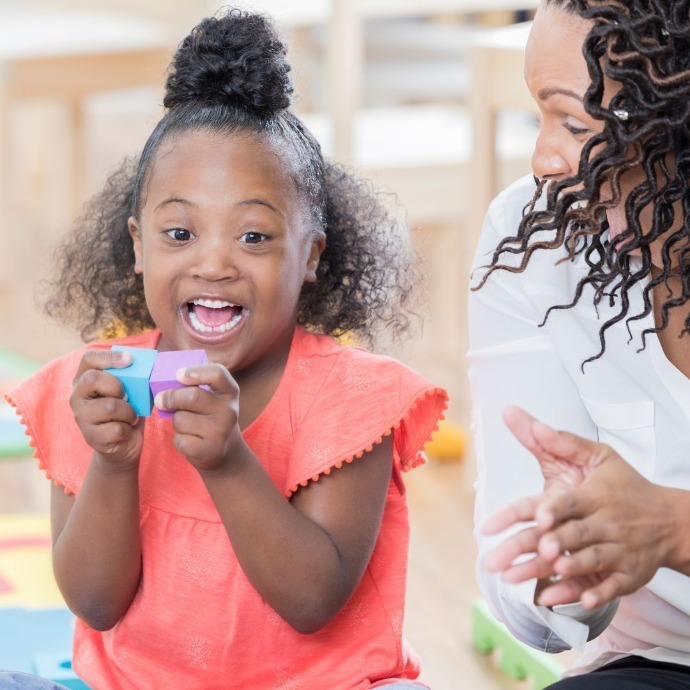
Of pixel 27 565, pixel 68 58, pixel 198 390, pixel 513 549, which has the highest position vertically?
pixel 68 58

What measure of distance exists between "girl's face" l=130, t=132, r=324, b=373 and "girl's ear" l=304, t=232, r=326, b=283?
41mm

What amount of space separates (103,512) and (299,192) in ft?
1.07

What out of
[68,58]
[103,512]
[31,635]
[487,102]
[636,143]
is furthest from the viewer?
[68,58]

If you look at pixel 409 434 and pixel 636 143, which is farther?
pixel 409 434

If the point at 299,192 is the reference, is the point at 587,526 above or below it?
below

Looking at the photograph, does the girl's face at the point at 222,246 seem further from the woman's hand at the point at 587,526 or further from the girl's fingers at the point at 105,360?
the woman's hand at the point at 587,526

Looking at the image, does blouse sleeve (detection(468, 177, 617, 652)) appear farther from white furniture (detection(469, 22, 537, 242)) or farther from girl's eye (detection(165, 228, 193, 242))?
white furniture (detection(469, 22, 537, 242))

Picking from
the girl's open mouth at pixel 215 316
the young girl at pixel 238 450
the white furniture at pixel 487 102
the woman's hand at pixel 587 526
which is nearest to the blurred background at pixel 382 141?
the white furniture at pixel 487 102

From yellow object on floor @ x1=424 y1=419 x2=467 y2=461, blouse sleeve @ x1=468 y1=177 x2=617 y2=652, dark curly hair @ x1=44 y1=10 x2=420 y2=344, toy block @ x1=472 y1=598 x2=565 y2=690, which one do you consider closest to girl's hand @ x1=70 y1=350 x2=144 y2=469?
dark curly hair @ x1=44 y1=10 x2=420 y2=344

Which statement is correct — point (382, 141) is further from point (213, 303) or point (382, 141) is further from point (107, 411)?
point (107, 411)

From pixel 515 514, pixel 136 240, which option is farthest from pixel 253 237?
pixel 515 514

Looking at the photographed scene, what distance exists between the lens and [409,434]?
1.20 meters

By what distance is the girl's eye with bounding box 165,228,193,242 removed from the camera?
3.72 ft

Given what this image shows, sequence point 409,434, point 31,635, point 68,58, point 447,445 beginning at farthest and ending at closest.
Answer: point 68,58
point 447,445
point 31,635
point 409,434
